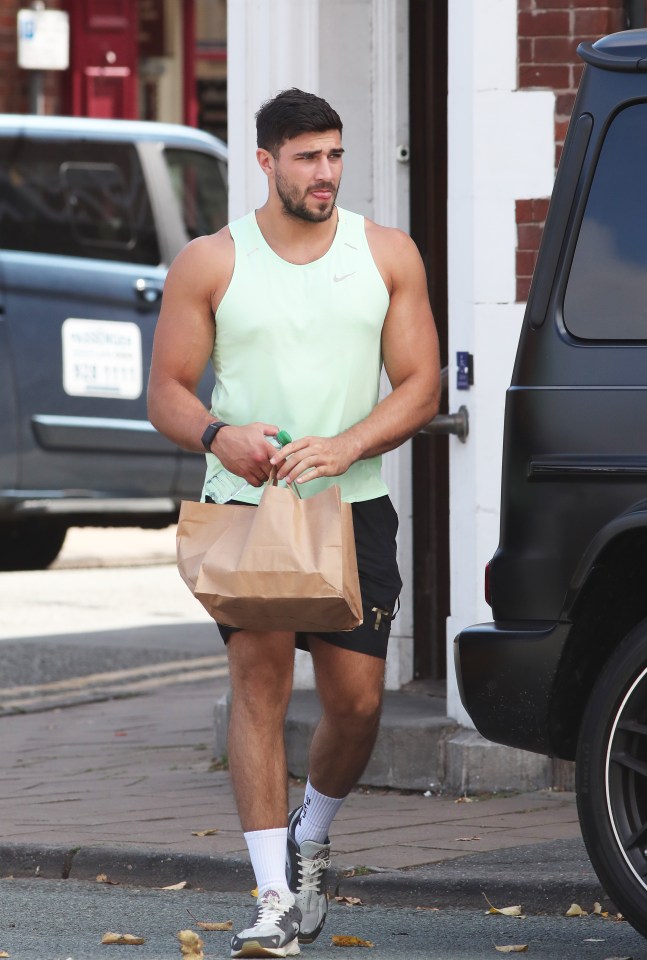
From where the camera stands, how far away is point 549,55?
21.8 ft

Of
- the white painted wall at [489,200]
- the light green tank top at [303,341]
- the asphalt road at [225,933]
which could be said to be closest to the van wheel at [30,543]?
the white painted wall at [489,200]

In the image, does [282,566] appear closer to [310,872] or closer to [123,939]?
[310,872]

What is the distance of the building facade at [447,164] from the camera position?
21.8 feet

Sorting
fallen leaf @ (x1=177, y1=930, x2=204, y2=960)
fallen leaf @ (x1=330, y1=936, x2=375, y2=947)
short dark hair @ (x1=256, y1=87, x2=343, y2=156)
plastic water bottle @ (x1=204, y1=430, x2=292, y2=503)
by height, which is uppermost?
short dark hair @ (x1=256, y1=87, x2=343, y2=156)

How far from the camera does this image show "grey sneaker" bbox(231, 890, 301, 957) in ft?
16.0

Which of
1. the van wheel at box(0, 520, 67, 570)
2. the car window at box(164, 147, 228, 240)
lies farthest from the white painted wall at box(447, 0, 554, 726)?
the van wheel at box(0, 520, 67, 570)

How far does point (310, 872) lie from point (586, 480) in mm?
1180

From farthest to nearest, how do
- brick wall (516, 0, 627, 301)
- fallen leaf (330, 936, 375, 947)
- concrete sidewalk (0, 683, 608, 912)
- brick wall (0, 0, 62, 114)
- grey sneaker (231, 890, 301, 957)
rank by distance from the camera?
1. brick wall (0, 0, 62, 114)
2. brick wall (516, 0, 627, 301)
3. concrete sidewalk (0, 683, 608, 912)
4. fallen leaf (330, 936, 375, 947)
5. grey sneaker (231, 890, 301, 957)

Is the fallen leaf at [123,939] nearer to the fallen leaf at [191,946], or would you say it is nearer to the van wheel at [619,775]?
the fallen leaf at [191,946]

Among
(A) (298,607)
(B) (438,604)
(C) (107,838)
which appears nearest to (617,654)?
(A) (298,607)

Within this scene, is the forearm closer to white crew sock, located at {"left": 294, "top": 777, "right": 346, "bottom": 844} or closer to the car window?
white crew sock, located at {"left": 294, "top": 777, "right": 346, "bottom": 844}

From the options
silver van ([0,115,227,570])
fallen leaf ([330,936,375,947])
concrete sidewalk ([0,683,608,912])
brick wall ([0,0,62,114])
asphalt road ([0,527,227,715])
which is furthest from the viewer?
brick wall ([0,0,62,114])

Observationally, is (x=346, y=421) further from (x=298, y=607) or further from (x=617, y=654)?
(x=617, y=654)

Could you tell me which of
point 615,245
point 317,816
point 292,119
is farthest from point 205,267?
point 317,816
